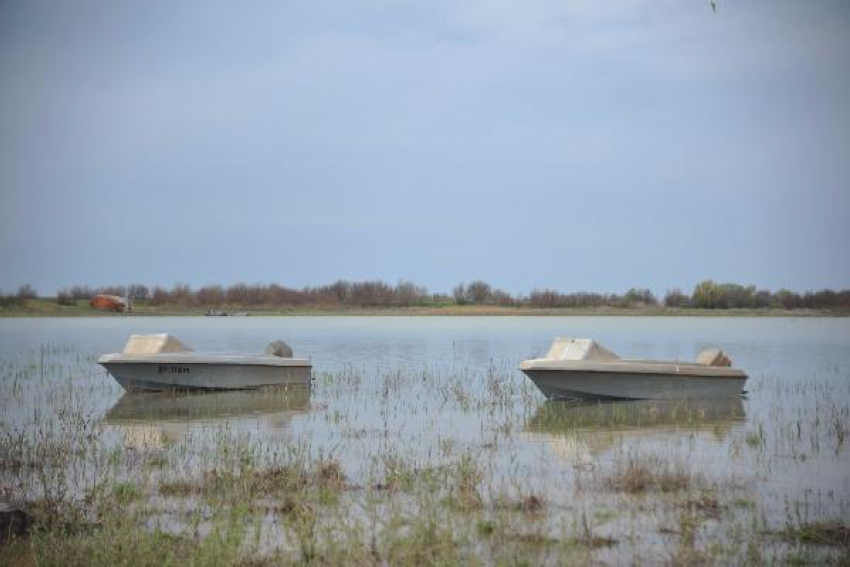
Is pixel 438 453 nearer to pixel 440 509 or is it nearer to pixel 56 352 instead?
pixel 440 509

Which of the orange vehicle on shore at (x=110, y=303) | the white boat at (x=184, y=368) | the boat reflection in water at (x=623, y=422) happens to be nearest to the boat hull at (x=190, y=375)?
the white boat at (x=184, y=368)

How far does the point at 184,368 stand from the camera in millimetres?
21000

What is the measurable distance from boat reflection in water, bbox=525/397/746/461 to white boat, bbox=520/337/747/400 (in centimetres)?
22

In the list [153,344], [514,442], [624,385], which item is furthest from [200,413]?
[624,385]

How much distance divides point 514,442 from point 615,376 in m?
5.54

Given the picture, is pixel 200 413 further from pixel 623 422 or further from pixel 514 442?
pixel 623 422

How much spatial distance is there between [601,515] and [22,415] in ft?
38.9

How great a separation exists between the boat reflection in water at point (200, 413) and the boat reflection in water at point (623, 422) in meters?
4.68

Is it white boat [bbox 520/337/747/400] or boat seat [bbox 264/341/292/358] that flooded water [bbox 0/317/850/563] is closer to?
white boat [bbox 520/337/747/400]

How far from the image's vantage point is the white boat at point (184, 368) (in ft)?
68.1

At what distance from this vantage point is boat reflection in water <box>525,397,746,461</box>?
1416cm

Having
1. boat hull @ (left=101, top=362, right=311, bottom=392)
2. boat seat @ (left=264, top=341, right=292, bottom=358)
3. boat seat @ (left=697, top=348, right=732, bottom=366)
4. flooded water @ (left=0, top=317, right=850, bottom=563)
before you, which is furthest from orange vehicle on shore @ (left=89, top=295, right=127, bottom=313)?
boat seat @ (left=697, top=348, right=732, bottom=366)

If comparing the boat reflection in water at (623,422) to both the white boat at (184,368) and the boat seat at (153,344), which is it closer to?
the white boat at (184,368)

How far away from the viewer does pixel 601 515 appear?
893cm
